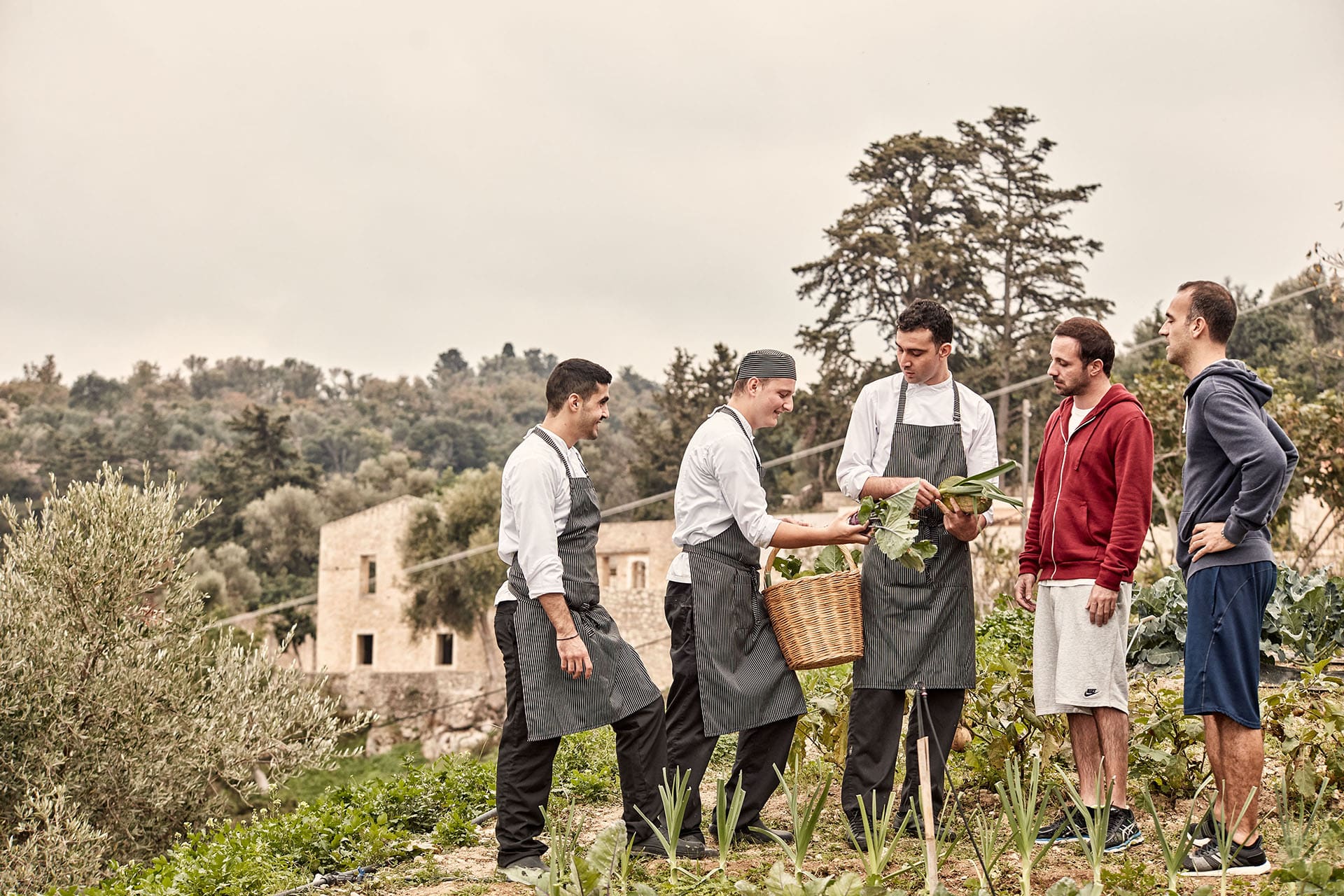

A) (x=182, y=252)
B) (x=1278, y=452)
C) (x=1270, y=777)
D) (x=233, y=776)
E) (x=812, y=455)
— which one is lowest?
(x=233, y=776)

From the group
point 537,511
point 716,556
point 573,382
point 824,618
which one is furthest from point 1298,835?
point 573,382

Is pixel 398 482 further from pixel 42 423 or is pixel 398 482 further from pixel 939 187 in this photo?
pixel 42 423

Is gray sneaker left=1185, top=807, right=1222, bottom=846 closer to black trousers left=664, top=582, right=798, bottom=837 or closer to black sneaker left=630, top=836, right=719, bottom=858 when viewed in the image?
black trousers left=664, top=582, right=798, bottom=837

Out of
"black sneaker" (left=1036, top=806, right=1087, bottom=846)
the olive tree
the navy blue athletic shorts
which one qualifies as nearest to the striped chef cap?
the navy blue athletic shorts

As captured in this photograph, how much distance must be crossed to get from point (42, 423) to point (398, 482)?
31.4 metres

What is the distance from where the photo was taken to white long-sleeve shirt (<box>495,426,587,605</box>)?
3.98 meters

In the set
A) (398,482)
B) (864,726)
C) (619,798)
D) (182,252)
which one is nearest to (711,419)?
(864,726)

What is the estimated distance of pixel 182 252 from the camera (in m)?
68.6

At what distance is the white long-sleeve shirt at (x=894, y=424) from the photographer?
14.1ft

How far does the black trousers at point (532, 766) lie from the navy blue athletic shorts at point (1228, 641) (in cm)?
176

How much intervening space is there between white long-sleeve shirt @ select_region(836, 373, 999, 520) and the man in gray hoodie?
29.7 inches

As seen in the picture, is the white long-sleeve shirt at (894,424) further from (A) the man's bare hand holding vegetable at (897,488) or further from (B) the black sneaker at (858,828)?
(B) the black sneaker at (858,828)

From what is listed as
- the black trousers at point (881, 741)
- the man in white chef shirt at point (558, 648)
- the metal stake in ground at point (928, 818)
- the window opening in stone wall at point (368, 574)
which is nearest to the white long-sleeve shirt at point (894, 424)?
the black trousers at point (881, 741)

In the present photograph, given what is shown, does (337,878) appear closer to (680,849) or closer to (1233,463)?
(680,849)
